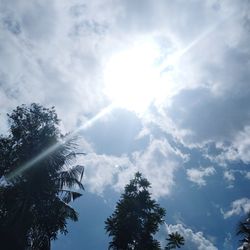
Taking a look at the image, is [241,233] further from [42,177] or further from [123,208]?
[42,177]

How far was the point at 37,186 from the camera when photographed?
64.3 feet

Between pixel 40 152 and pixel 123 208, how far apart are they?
13555 mm

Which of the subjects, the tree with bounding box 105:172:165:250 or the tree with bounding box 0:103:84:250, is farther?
the tree with bounding box 105:172:165:250

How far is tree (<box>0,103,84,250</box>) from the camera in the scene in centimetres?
1892

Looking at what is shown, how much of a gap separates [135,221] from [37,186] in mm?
13869

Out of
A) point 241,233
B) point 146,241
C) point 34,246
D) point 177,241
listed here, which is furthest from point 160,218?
point 34,246

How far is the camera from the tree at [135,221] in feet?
97.6

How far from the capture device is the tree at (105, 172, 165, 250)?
29750mm

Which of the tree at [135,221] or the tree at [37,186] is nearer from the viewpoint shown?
the tree at [37,186]

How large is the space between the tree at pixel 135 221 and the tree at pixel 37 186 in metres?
9.55

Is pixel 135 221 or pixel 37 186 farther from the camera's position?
pixel 135 221

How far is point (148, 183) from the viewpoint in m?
32.9

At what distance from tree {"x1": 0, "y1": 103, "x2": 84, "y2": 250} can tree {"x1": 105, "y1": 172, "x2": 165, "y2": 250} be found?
31.3ft

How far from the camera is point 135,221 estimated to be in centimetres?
3039
